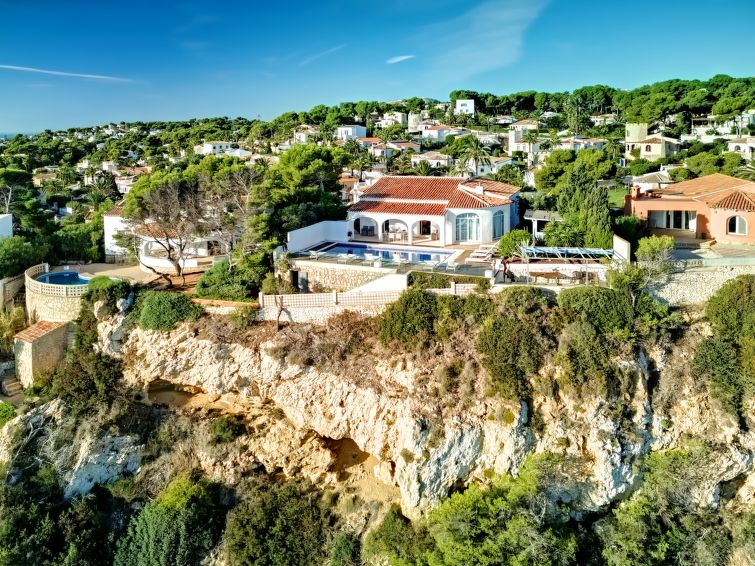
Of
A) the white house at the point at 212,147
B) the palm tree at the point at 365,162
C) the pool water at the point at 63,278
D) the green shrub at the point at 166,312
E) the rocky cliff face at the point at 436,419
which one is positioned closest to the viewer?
the rocky cliff face at the point at 436,419

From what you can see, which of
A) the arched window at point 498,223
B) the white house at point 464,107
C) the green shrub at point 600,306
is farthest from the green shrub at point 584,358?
the white house at point 464,107

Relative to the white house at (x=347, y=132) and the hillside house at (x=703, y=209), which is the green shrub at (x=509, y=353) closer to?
the hillside house at (x=703, y=209)

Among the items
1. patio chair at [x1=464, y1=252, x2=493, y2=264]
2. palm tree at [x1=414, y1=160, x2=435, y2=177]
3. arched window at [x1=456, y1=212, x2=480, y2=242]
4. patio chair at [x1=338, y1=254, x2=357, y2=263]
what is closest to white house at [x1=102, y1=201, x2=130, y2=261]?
patio chair at [x1=338, y1=254, x2=357, y2=263]

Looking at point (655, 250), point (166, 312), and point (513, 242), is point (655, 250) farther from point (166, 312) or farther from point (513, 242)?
point (166, 312)

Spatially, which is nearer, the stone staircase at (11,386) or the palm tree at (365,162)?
the stone staircase at (11,386)

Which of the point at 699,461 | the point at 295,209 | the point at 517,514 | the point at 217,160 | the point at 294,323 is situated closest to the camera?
the point at 517,514

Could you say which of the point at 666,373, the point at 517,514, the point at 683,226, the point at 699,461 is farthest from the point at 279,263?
the point at 683,226

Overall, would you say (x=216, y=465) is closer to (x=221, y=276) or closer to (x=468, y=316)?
Result: (x=221, y=276)
